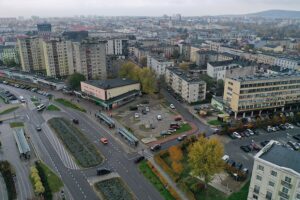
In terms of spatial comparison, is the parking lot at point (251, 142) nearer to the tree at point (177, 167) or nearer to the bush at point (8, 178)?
the tree at point (177, 167)

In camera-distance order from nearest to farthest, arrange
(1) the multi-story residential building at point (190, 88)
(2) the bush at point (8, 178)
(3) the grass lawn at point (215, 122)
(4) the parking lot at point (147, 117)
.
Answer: (2) the bush at point (8, 178), (4) the parking lot at point (147, 117), (3) the grass lawn at point (215, 122), (1) the multi-story residential building at point (190, 88)

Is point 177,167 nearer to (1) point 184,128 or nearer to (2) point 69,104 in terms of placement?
(1) point 184,128

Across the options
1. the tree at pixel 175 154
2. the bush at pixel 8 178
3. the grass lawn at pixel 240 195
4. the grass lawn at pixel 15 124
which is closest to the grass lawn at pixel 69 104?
the grass lawn at pixel 15 124

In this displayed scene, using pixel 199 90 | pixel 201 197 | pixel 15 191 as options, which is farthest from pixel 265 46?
pixel 15 191

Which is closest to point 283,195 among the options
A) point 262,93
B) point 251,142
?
point 251,142

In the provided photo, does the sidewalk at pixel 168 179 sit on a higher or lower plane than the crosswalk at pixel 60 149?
lower

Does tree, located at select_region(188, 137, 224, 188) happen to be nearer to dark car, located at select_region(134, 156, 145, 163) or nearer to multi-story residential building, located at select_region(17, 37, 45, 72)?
dark car, located at select_region(134, 156, 145, 163)

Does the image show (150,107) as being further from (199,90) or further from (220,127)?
(220,127)
